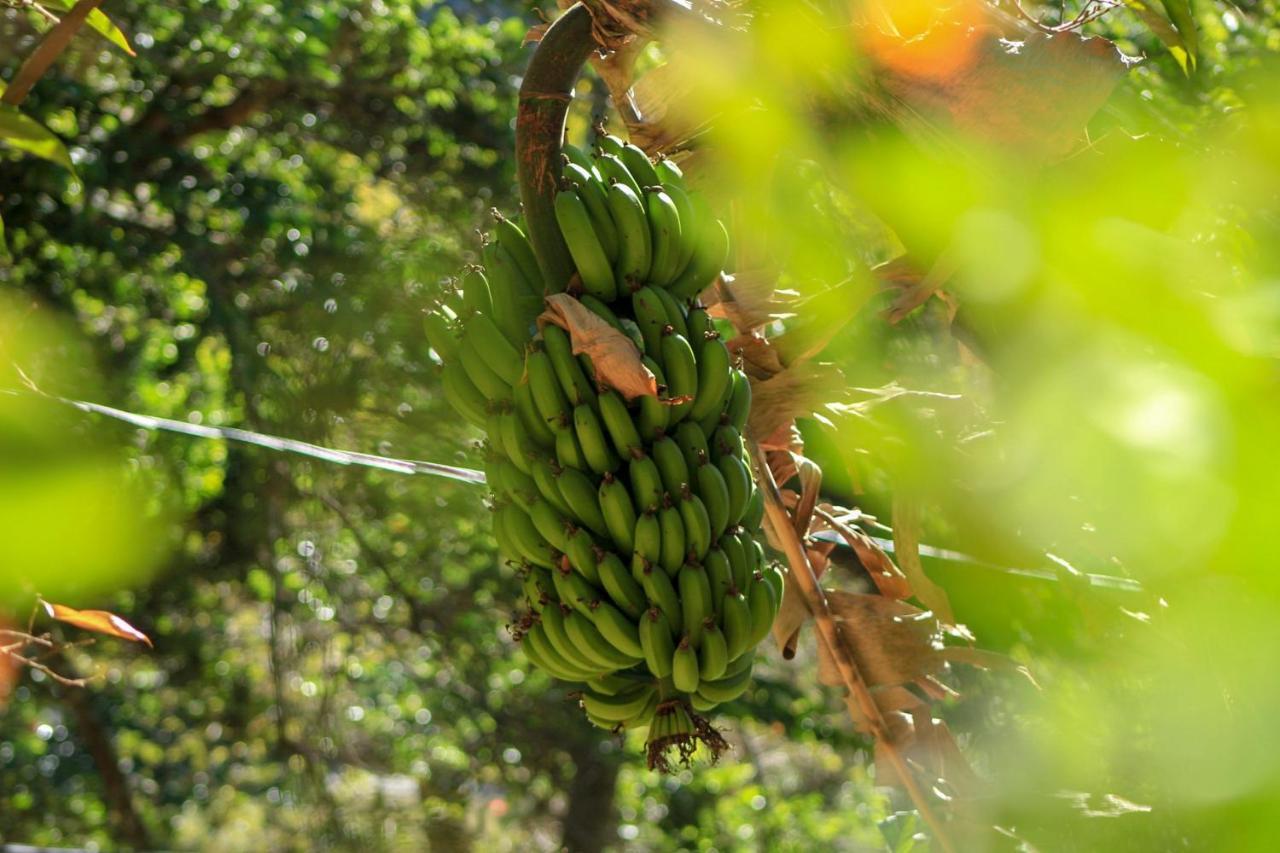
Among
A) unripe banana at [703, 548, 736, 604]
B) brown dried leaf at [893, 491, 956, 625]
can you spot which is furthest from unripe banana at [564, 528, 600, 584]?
brown dried leaf at [893, 491, 956, 625]

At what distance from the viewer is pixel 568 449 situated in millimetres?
1229

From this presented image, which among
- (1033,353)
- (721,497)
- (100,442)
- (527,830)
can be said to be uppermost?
(1033,353)

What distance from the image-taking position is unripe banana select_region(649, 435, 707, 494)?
4.01 ft

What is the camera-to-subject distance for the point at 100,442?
3955mm

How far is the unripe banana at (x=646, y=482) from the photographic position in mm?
1213

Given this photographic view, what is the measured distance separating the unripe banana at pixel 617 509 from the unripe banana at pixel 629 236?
207 mm

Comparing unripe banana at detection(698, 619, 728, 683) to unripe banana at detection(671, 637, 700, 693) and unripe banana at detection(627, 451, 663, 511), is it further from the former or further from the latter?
unripe banana at detection(627, 451, 663, 511)

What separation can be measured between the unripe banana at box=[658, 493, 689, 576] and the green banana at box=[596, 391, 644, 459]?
6 cm

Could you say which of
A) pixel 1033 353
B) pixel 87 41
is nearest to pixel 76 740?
pixel 87 41

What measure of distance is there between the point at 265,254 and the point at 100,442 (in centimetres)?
106

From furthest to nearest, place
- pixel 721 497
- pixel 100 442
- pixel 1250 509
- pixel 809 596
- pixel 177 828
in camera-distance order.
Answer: pixel 177 828 < pixel 100 442 < pixel 809 596 < pixel 721 497 < pixel 1250 509

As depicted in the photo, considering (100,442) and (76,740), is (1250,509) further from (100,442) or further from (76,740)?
(76,740)

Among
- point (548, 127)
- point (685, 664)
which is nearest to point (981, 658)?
point (685, 664)

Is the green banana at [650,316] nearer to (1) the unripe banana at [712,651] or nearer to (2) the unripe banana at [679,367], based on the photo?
(2) the unripe banana at [679,367]
